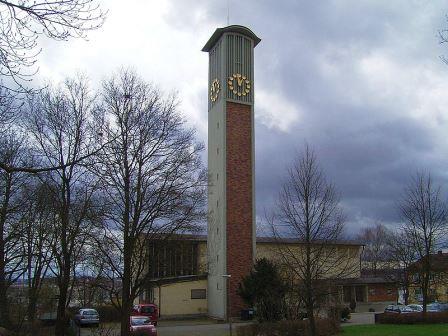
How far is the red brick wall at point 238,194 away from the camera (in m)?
47.4

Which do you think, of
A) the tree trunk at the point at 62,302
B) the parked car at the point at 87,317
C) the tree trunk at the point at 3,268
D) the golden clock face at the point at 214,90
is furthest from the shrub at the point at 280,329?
the golden clock face at the point at 214,90

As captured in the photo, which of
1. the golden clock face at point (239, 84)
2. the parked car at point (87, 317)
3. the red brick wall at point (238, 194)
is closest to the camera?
the parked car at point (87, 317)

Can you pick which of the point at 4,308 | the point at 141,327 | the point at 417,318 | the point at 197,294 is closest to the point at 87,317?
the point at 141,327

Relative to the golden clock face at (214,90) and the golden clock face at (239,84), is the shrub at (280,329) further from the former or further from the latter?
the golden clock face at (214,90)

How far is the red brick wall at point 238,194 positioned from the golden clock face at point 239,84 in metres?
1.30

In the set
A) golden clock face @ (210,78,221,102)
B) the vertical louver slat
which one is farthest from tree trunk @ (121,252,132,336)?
golden clock face @ (210,78,221,102)

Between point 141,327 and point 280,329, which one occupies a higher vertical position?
point 280,329

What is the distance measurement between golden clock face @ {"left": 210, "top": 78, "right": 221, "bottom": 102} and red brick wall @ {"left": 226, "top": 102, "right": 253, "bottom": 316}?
7.63ft

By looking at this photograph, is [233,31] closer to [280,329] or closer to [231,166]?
[231,166]

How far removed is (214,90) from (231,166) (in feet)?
27.7

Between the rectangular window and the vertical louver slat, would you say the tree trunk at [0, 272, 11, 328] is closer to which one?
the rectangular window

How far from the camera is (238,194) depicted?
4869 cm

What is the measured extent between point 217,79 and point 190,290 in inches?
816

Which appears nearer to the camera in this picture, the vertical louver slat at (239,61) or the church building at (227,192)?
the church building at (227,192)
